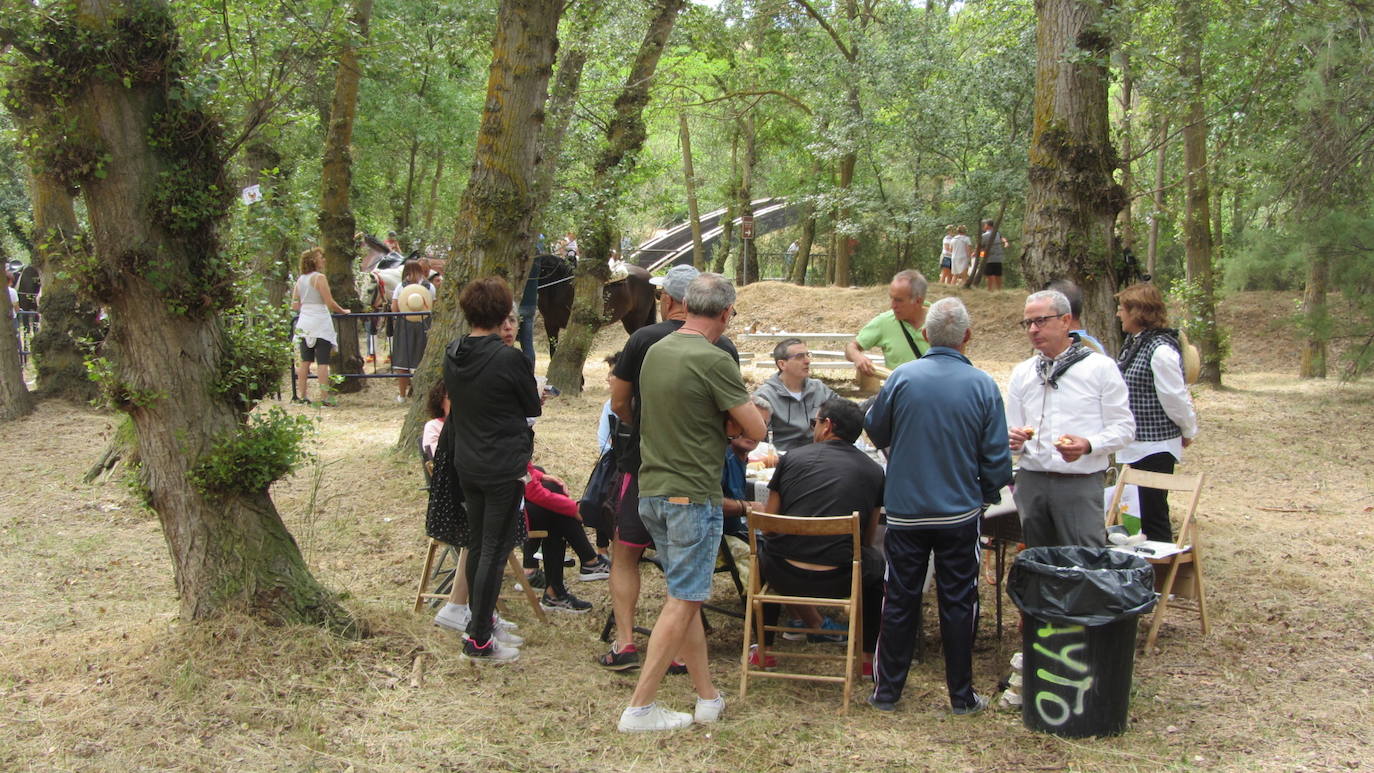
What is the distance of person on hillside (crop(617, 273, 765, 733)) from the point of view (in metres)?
4.02

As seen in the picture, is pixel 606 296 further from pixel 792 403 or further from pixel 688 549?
pixel 688 549

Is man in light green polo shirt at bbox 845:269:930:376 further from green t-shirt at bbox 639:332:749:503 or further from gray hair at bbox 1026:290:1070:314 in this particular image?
green t-shirt at bbox 639:332:749:503

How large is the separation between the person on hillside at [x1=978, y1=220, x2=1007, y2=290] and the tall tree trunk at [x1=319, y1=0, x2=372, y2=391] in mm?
11966

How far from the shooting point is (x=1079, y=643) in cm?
400

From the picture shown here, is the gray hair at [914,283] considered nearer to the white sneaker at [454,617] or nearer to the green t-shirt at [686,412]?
the green t-shirt at [686,412]

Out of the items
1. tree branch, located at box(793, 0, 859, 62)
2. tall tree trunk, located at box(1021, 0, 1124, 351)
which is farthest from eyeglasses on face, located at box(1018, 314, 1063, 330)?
tree branch, located at box(793, 0, 859, 62)

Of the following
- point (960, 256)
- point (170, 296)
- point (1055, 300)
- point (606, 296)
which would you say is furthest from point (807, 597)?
point (960, 256)

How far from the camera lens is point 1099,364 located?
4.58 meters

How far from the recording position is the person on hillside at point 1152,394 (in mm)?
5324

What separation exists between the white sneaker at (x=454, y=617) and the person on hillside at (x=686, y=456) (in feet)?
4.23

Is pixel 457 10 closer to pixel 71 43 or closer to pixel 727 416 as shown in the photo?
pixel 71 43

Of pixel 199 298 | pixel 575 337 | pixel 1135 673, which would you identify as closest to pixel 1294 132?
pixel 575 337

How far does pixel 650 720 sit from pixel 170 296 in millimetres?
2627

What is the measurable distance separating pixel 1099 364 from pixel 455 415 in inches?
113
